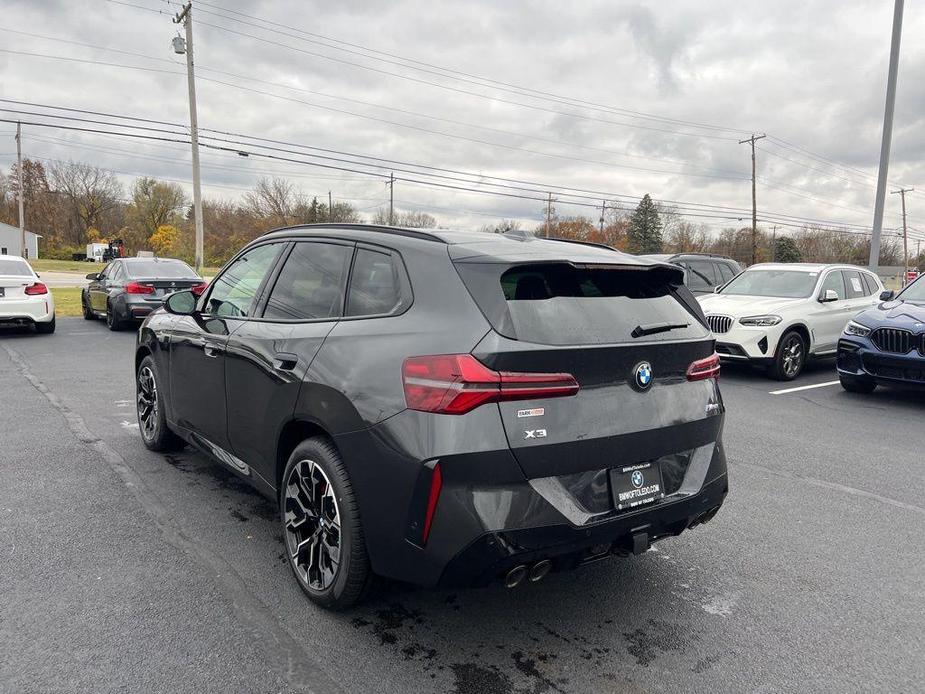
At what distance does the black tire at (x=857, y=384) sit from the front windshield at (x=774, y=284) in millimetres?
1961

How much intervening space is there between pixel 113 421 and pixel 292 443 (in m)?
3.96

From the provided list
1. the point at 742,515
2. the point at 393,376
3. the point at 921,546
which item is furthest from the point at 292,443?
the point at 921,546

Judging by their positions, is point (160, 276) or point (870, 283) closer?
point (870, 283)

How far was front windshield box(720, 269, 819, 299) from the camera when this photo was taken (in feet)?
34.2

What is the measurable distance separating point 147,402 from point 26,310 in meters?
8.84

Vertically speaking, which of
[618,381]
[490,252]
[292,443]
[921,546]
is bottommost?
[921,546]

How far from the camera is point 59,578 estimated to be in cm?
327

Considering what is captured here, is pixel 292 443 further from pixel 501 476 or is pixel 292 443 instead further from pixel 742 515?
pixel 742 515

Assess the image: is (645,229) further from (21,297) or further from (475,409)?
(475,409)

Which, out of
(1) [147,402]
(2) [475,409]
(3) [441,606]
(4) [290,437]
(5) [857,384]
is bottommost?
(3) [441,606]

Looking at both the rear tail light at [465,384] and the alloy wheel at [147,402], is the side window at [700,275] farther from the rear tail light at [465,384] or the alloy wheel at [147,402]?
the rear tail light at [465,384]

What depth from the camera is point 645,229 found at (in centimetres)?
8100

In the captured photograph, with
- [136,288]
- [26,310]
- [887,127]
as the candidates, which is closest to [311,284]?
[26,310]

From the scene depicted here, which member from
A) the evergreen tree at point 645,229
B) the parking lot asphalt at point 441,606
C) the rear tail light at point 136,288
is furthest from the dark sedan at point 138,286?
the evergreen tree at point 645,229
